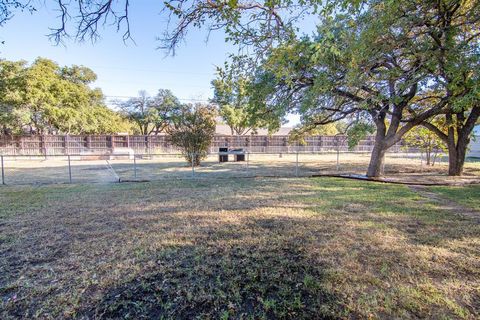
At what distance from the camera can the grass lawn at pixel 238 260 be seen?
207cm

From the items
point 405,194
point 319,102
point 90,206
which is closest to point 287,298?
point 90,206

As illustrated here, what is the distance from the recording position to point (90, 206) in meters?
5.27

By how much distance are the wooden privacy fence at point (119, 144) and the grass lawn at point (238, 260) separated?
558 inches

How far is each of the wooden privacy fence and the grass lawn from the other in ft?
46.5

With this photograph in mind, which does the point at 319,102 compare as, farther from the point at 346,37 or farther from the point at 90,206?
the point at 90,206

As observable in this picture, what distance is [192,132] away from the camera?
45.0ft

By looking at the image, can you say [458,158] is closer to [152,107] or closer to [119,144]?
[119,144]

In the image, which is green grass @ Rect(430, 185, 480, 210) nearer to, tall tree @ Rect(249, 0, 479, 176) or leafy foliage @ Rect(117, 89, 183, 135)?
tall tree @ Rect(249, 0, 479, 176)

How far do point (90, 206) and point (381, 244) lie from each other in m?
5.28

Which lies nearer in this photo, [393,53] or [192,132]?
[393,53]

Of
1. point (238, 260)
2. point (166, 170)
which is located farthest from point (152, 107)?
point (238, 260)

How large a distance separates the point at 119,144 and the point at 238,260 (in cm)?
2488

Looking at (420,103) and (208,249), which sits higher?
(420,103)

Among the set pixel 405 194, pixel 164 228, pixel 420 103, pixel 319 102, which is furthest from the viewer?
pixel 420 103
